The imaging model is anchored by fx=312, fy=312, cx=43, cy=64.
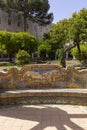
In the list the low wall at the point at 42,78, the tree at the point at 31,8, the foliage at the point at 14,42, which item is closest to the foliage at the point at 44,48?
the foliage at the point at 14,42

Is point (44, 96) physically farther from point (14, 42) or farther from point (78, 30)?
point (14, 42)

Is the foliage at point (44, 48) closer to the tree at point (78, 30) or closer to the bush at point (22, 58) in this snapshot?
the bush at point (22, 58)

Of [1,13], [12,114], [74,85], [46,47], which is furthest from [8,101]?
[1,13]

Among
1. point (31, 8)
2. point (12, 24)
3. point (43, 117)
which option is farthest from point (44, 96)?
point (12, 24)

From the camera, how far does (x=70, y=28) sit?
31.3 metres

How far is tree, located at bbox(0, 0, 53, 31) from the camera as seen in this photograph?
2085 inches

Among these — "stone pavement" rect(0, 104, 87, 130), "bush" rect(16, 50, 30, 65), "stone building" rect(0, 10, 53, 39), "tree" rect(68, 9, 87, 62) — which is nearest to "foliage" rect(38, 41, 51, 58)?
"stone building" rect(0, 10, 53, 39)

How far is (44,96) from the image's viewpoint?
28.4 feet

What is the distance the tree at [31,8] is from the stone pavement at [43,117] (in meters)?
45.8

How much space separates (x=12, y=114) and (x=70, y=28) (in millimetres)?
24465

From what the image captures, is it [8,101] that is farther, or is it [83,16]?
[83,16]

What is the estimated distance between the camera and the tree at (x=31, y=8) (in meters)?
53.0

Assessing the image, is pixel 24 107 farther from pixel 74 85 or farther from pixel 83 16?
pixel 83 16

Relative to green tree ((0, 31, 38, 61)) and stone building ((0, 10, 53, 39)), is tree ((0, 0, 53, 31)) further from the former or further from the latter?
green tree ((0, 31, 38, 61))
